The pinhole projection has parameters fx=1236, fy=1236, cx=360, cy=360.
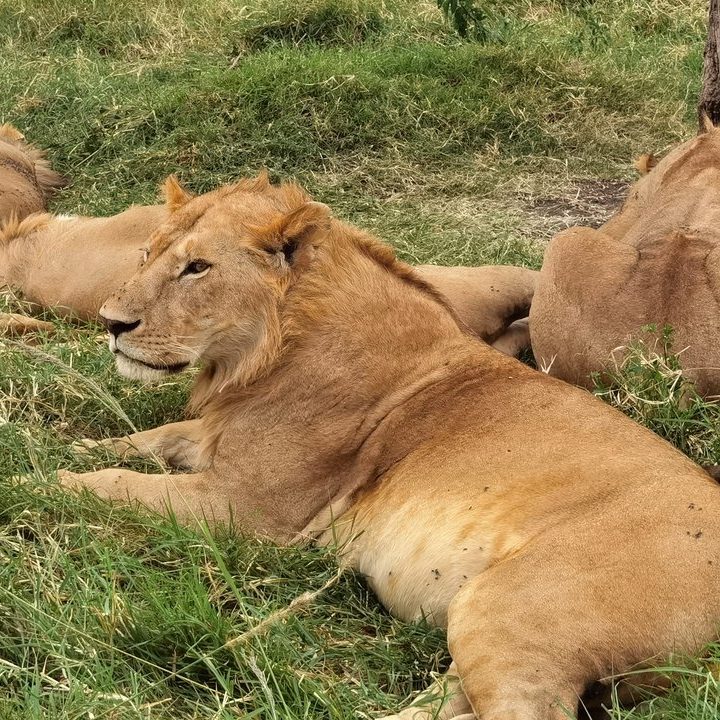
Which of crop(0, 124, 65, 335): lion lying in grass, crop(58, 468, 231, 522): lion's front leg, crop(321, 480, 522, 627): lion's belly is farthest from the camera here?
crop(0, 124, 65, 335): lion lying in grass

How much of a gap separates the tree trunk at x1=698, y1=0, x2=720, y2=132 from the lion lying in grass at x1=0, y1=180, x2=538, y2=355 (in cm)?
163

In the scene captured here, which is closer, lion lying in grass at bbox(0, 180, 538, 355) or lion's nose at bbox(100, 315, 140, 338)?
lion's nose at bbox(100, 315, 140, 338)

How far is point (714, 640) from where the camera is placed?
2.87 m

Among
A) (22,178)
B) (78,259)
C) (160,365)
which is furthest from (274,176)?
(160,365)

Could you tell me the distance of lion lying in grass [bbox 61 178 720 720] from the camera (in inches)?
120

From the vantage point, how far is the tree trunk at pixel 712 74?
20.5ft

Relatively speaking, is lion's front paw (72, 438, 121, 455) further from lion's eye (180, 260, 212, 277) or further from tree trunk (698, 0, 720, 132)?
tree trunk (698, 0, 720, 132)

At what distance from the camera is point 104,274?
5.51m

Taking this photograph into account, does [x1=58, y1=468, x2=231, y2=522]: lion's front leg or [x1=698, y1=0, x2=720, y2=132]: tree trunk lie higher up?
[x1=698, y1=0, x2=720, y2=132]: tree trunk

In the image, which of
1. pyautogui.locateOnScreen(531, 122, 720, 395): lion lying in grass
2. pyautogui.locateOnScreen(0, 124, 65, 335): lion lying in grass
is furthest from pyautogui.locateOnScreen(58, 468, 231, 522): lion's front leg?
pyautogui.locateOnScreen(0, 124, 65, 335): lion lying in grass

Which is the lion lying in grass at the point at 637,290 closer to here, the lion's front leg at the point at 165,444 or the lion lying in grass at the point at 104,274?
the lion lying in grass at the point at 104,274

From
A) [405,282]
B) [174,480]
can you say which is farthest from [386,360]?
[174,480]

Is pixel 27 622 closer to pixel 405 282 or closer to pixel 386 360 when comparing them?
pixel 386 360

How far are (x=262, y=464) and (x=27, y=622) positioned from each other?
940 millimetres
